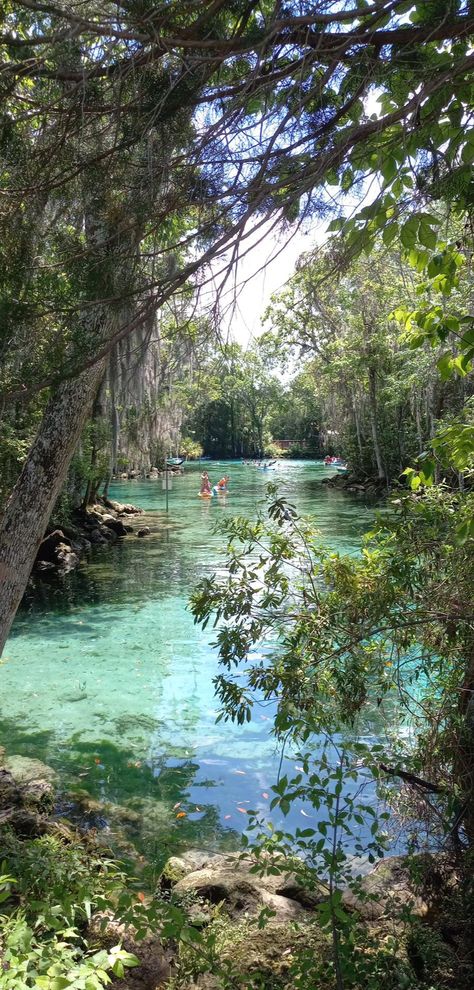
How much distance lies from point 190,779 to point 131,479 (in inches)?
1424

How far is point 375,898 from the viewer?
2.50 meters

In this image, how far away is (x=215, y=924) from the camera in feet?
9.84

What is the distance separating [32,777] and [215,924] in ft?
9.05

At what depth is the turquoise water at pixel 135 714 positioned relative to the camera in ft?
16.2

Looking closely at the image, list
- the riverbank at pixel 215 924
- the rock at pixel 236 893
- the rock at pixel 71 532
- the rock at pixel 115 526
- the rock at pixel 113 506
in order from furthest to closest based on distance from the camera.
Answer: the rock at pixel 113 506, the rock at pixel 115 526, the rock at pixel 71 532, the rock at pixel 236 893, the riverbank at pixel 215 924

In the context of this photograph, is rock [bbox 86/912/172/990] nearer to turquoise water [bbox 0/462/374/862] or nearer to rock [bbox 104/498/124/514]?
turquoise water [bbox 0/462/374/862]

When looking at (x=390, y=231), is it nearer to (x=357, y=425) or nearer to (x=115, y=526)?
(x=115, y=526)

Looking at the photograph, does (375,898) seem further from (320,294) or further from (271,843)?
(320,294)

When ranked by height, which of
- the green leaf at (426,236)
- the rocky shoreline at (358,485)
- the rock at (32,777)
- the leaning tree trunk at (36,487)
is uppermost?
the green leaf at (426,236)

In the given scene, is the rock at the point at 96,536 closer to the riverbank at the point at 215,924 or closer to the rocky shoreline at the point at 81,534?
the rocky shoreline at the point at 81,534

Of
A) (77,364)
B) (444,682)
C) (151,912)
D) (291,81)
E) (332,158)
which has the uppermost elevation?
(291,81)

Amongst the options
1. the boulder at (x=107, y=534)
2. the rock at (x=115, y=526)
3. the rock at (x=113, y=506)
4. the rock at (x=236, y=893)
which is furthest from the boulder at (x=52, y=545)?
the rock at (x=236, y=893)

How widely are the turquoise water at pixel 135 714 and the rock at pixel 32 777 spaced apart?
16cm

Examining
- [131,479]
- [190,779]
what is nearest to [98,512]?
[190,779]
